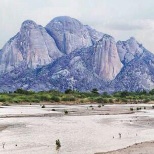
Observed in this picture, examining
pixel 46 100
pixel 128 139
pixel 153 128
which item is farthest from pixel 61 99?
pixel 128 139

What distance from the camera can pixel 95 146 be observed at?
38969mm

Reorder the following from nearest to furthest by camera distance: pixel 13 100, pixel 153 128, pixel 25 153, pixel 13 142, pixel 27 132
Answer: pixel 25 153
pixel 13 142
pixel 27 132
pixel 153 128
pixel 13 100

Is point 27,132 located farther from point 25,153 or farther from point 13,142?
point 25,153

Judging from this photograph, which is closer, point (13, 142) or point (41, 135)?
point (13, 142)

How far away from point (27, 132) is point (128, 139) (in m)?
14.0

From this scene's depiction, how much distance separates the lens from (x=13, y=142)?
41.6 m

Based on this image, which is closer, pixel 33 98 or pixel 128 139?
pixel 128 139

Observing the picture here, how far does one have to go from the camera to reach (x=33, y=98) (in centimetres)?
16738

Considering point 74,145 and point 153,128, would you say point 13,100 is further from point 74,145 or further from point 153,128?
point 74,145

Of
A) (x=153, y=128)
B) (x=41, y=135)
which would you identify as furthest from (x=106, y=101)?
(x=41, y=135)

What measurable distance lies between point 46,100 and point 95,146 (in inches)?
5063

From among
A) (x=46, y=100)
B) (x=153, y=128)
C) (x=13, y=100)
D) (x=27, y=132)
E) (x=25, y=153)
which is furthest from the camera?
(x=46, y=100)

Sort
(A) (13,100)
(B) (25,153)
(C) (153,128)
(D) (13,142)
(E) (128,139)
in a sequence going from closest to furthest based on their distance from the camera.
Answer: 1. (B) (25,153)
2. (D) (13,142)
3. (E) (128,139)
4. (C) (153,128)
5. (A) (13,100)

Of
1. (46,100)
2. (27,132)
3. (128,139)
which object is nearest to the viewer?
(128,139)
